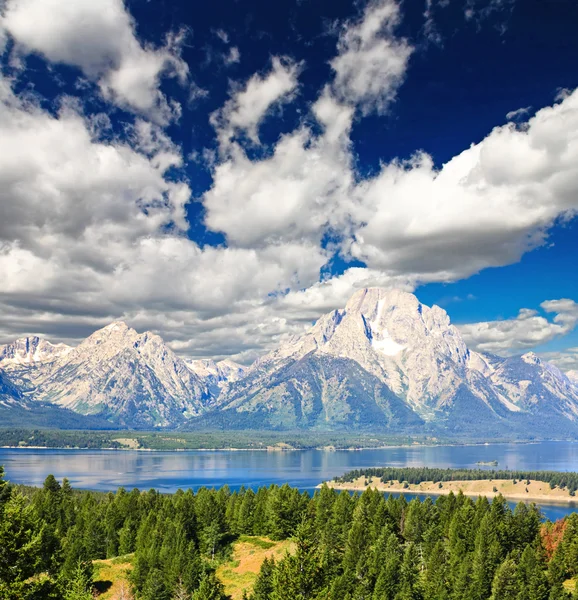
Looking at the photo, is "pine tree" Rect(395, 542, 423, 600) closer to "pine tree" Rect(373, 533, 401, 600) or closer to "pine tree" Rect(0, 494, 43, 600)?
"pine tree" Rect(373, 533, 401, 600)

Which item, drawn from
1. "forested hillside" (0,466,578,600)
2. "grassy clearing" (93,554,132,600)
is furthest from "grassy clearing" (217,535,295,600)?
"grassy clearing" (93,554,132,600)

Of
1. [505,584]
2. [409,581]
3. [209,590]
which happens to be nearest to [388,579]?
[409,581]

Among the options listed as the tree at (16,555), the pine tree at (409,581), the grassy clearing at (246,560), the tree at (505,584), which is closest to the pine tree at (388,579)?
the pine tree at (409,581)

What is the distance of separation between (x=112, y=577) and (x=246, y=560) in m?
23.8

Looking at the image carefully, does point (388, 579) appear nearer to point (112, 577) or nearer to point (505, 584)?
point (505, 584)

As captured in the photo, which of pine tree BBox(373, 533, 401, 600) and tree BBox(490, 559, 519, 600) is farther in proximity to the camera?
tree BBox(490, 559, 519, 600)

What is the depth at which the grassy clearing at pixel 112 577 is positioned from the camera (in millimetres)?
84031

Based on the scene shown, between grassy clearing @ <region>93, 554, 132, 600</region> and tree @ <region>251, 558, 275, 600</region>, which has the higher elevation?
tree @ <region>251, 558, 275, 600</region>

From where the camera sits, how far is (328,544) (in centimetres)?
9756

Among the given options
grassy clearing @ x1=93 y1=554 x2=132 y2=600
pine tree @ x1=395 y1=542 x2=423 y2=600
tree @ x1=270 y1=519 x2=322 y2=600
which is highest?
tree @ x1=270 y1=519 x2=322 y2=600

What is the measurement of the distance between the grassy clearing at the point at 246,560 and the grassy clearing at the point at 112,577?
16.1m

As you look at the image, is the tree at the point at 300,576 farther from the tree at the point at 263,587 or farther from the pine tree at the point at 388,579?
the pine tree at the point at 388,579

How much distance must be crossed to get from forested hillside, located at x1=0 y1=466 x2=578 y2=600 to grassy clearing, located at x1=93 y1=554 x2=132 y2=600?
1873 mm

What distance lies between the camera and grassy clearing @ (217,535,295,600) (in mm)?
87438
